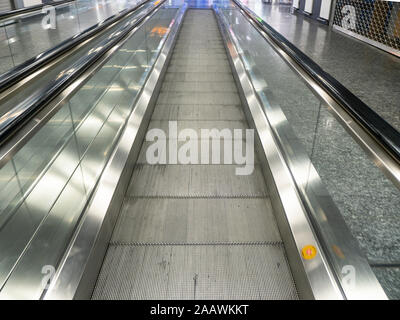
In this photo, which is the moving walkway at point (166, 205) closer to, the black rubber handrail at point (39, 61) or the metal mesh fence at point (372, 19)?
the black rubber handrail at point (39, 61)

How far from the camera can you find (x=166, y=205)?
2258 millimetres

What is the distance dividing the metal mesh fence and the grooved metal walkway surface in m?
6.28

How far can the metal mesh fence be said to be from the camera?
22.7 feet

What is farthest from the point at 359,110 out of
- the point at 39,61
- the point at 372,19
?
the point at 372,19

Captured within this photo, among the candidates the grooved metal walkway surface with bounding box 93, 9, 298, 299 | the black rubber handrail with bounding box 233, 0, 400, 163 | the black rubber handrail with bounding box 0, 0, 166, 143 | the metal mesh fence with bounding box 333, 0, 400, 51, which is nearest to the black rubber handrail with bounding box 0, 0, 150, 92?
the black rubber handrail with bounding box 0, 0, 166, 143

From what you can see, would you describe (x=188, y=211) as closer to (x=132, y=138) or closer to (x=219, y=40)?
(x=132, y=138)

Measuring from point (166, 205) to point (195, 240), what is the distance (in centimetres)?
40

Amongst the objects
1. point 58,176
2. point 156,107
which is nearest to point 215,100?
point 156,107

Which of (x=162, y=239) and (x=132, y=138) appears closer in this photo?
(x=162, y=239)

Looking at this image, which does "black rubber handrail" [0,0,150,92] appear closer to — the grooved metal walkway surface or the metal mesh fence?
the grooved metal walkway surface

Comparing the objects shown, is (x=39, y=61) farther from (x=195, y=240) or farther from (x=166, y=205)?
(x=195, y=240)

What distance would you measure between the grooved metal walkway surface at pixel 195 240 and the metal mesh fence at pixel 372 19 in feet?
20.6

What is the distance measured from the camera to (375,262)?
5.56ft

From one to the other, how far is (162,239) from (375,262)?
117cm
